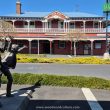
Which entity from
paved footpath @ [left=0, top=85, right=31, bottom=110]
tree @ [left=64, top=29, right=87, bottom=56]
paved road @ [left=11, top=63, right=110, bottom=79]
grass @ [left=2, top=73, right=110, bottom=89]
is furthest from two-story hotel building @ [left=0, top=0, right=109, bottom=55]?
paved footpath @ [left=0, top=85, right=31, bottom=110]

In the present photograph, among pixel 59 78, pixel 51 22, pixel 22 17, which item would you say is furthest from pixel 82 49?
pixel 59 78

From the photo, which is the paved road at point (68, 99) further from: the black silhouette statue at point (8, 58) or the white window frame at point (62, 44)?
the white window frame at point (62, 44)

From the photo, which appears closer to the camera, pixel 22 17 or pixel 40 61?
pixel 40 61

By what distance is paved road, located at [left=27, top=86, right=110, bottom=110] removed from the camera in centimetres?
981

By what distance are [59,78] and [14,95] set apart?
11.1 feet

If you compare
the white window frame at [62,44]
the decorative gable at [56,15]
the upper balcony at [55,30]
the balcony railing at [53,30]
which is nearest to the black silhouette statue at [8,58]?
the upper balcony at [55,30]

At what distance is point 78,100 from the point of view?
10789mm

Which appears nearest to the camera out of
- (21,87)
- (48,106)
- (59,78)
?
(48,106)

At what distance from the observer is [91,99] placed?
1098 cm

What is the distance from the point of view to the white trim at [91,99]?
9.73 meters

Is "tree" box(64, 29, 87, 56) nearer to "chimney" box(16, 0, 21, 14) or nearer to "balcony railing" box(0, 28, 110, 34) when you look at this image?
"balcony railing" box(0, 28, 110, 34)

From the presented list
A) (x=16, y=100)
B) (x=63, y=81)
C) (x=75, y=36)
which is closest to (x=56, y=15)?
(x=75, y=36)

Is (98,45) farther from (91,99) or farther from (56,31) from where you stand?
(91,99)

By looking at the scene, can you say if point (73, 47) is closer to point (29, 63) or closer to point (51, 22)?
point (51, 22)
